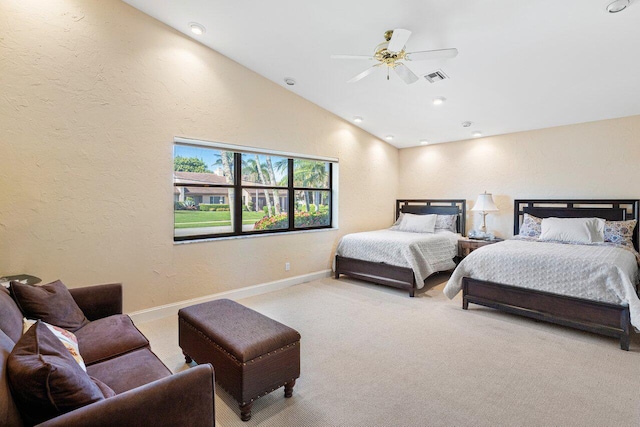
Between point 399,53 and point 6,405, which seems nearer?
point 6,405

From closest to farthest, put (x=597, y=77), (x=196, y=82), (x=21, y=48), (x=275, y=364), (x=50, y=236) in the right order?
(x=275, y=364) < (x=21, y=48) < (x=50, y=236) < (x=597, y=77) < (x=196, y=82)

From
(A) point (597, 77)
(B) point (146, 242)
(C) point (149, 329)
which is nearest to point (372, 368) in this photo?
(C) point (149, 329)

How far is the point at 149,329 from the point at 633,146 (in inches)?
250

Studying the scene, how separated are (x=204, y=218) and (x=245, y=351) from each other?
2.50 metres

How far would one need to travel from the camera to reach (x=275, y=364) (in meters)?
1.98

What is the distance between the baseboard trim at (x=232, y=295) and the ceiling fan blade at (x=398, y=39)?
3.24 metres

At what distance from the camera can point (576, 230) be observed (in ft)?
13.6

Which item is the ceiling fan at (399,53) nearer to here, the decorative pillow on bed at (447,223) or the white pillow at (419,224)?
the white pillow at (419,224)

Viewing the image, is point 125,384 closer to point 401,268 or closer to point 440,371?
point 440,371

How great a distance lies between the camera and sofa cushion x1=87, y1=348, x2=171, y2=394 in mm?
1502

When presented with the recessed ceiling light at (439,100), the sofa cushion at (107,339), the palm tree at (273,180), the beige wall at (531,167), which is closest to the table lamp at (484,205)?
the beige wall at (531,167)

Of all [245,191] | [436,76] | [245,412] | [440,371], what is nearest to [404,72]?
[436,76]

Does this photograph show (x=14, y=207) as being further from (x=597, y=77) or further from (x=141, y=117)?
(x=597, y=77)

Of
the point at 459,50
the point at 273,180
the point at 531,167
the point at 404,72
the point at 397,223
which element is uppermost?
the point at 459,50
